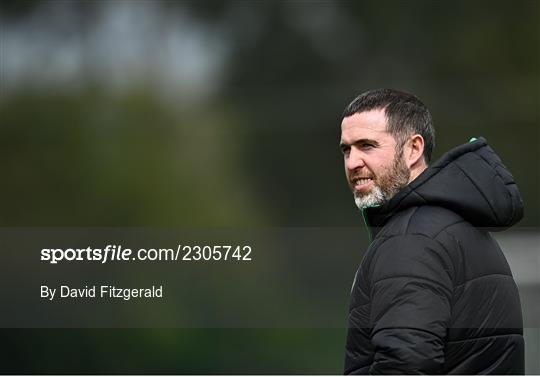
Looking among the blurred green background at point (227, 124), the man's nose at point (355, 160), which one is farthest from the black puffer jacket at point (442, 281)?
the blurred green background at point (227, 124)

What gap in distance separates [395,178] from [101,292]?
5176 millimetres

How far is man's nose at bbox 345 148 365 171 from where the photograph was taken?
6.48 ft

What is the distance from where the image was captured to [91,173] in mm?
6980

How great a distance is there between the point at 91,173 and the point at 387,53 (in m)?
2.89

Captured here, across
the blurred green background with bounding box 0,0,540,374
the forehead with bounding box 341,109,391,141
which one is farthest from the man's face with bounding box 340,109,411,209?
the blurred green background with bounding box 0,0,540,374

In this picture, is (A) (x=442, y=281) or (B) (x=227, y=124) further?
(B) (x=227, y=124)

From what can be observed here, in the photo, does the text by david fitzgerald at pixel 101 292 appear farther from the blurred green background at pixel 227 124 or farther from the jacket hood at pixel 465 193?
the jacket hood at pixel 465 193

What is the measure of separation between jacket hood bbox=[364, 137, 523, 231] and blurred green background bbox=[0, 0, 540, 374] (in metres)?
4.17

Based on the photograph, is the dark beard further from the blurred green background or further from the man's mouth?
the blurred green background

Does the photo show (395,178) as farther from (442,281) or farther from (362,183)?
(442,281)

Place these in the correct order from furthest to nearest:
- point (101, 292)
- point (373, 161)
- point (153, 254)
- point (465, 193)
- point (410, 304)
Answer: point (101, 292)
point (153, 254)
point (373, 161)
point (465, 193)
point (410, 304)

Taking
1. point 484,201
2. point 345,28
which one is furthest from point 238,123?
point 484,201

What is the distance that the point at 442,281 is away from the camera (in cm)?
173

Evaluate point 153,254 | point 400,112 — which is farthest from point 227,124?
point 400,112
